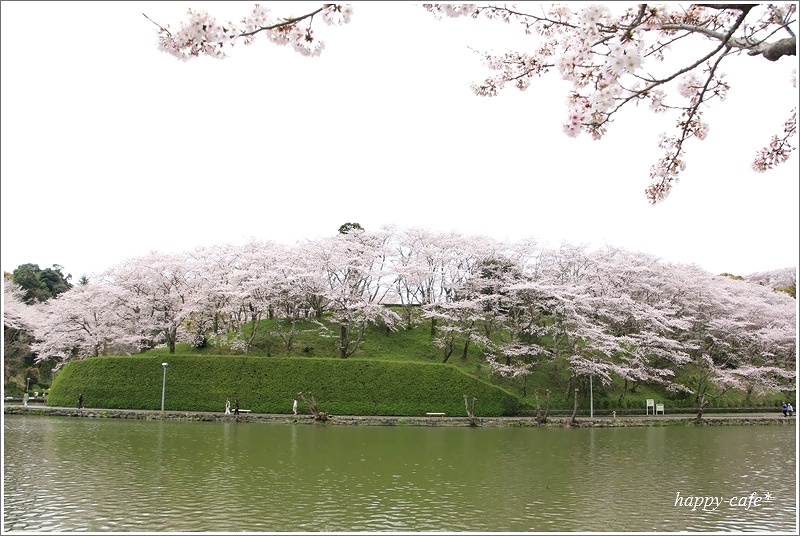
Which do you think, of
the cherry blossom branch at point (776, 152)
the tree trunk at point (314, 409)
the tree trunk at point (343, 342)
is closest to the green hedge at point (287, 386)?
the tree trunk at point (314, 409)

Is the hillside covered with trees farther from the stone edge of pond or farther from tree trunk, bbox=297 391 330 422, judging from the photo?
tree trunk, bbox=297 391 330 422

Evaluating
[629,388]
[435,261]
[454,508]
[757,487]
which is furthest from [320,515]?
[629,388]

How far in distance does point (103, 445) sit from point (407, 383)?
12.7 m

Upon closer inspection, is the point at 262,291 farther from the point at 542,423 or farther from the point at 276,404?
the point at 542,423

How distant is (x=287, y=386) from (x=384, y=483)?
14.9 metres

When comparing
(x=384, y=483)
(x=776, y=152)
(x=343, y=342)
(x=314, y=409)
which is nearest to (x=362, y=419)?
(x=314, y=409)

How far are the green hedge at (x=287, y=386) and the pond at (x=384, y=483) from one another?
621cm

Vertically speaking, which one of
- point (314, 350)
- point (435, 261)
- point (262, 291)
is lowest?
point (314, 350)

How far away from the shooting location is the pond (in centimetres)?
800

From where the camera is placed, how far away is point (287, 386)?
Answer: 24562 mm

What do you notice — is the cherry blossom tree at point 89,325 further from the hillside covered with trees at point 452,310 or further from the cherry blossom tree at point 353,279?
the cherry blossom tree at point 353,279

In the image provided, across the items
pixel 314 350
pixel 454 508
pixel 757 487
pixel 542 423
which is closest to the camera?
pixel 454 508

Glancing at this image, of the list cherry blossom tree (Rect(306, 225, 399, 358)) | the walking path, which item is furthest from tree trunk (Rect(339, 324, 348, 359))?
the walking path

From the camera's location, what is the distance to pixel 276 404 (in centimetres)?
2445
